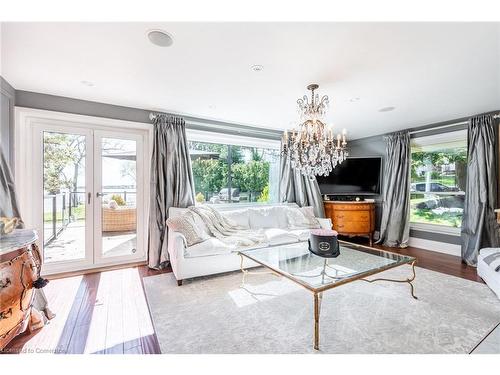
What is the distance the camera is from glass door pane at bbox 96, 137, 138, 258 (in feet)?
10.4

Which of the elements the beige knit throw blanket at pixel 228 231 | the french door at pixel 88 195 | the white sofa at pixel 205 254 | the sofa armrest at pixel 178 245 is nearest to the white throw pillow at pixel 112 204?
the french door at pixel 88 195

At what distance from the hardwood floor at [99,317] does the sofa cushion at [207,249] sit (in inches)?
24.5

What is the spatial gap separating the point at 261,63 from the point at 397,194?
145 inches

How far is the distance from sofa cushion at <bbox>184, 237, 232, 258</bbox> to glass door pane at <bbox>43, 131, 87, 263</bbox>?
63.1 inches

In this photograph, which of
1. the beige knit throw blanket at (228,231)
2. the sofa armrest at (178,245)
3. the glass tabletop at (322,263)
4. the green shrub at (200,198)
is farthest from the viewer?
Result: the green shrub at (200,198)

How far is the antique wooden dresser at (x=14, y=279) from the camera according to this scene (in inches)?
47.9

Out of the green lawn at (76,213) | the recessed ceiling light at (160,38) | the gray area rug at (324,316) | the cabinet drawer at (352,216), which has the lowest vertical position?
the gray area rug at (324,316)

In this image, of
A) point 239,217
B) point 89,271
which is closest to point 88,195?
point 89,271

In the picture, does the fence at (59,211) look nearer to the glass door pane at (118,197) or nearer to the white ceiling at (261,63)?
the glass door pane at (118,197)

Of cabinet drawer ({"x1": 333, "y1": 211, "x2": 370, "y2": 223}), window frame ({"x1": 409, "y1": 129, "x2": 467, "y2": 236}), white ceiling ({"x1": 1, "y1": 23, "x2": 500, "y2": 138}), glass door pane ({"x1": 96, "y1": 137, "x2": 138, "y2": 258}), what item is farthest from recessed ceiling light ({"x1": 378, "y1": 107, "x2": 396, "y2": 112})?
glass door pane ({"x1": 96, "y1": 137, "x2": 138, "y2": 258})

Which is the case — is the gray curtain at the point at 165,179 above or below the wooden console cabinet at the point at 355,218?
above

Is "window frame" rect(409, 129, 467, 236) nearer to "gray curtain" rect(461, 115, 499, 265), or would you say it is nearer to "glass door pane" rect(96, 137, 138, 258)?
"gray curtain" rect(461, 115, 499, 265)

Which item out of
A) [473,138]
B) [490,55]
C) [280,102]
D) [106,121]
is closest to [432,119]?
[473,138]

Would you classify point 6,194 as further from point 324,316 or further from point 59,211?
point 324,316
